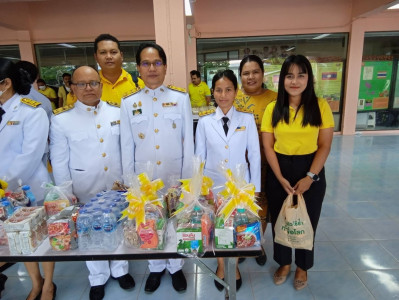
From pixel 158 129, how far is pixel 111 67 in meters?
0.72

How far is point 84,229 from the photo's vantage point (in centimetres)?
127

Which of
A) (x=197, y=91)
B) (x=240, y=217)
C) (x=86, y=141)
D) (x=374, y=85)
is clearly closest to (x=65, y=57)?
(x=197, y=91)

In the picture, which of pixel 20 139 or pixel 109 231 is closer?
pixel 109 231

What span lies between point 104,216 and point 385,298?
1980mm

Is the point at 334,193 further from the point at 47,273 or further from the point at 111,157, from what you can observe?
the point at 47,273

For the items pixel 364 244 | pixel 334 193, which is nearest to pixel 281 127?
pixel 364 244

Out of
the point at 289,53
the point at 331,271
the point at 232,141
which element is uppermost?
the point at 289,53

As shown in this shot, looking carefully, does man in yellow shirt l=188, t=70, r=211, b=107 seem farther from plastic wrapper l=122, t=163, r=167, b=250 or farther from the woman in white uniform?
plastic wrapper l=122, t=163, r=167, b=250

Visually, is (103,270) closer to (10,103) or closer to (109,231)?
(109,231)

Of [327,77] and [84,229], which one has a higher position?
[327,77]

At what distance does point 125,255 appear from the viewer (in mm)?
1252

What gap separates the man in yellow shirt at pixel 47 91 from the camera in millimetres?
6912

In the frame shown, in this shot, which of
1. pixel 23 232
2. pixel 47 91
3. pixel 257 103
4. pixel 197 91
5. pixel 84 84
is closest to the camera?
pixel 23 232

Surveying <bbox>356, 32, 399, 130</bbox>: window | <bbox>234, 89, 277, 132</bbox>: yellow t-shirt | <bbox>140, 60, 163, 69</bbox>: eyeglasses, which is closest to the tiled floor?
<bbox>234, 89, 277, 132</bbox>: yellow t-shirt
